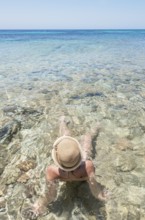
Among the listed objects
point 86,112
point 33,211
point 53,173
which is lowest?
point 86,112

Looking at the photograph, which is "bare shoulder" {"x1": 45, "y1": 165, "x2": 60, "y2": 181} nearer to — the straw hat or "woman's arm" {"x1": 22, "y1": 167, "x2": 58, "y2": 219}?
"woman's arm" {"x1": 22, "y1": 167, "x2": 58, "y2": 219}

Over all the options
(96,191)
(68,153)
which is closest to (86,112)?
(96,191)

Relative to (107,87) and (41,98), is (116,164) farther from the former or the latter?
(107,87)

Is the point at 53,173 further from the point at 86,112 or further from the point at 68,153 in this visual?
the point at 86,112

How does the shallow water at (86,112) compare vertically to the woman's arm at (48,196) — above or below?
below

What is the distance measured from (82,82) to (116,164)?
6.80 metres

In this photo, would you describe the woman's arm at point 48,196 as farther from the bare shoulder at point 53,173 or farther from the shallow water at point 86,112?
the shallow water at point 86,112

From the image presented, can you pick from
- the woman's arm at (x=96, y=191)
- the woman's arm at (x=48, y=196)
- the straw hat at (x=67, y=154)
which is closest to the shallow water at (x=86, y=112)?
the woman's arm at (x=96, y=191)

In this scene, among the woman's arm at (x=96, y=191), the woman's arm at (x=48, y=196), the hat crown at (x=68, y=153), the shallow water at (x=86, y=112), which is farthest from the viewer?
the shallow water at (x=86, y=112)

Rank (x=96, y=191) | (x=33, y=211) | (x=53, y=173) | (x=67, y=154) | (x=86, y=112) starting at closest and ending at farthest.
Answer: (x=67, y=154), (x=33, y=211), (x=53, y=173), (x=96, y=191), (x=86, y=112)

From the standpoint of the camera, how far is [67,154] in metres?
3.72

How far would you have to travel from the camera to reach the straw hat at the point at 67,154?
3.76m

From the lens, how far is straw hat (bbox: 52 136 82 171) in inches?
148

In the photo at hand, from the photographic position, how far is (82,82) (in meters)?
11.8
